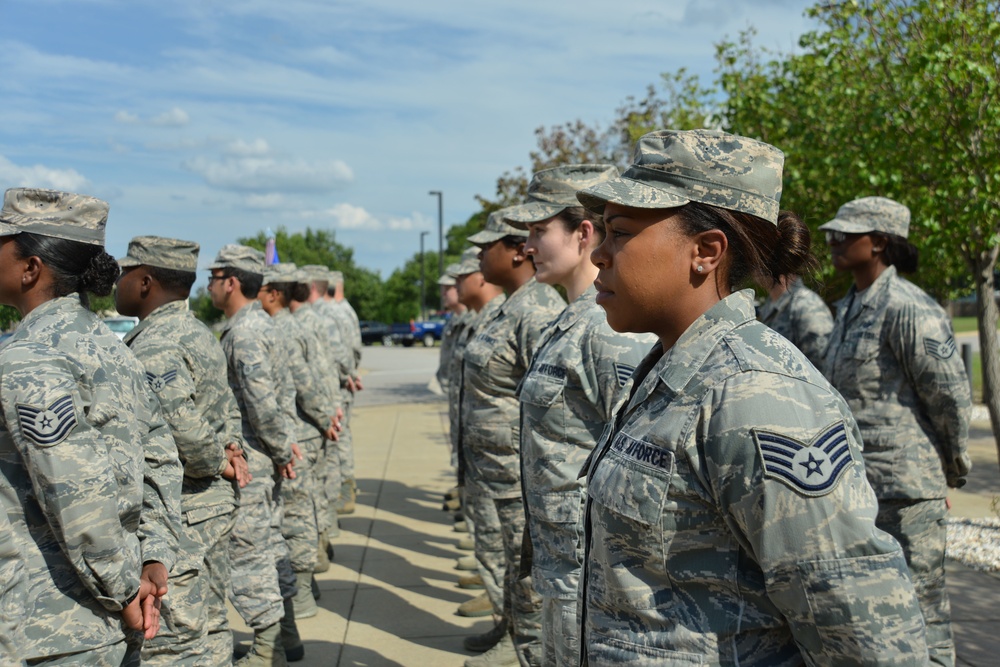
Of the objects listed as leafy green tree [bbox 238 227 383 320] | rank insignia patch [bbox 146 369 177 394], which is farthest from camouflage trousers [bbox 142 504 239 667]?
leafy green tree [bbox 238 227 383 320]

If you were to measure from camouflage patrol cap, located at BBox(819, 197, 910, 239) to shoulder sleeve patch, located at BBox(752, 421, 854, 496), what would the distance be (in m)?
3.89

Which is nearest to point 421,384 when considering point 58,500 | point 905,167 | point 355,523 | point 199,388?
point 355,523

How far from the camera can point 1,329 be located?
4254 mm

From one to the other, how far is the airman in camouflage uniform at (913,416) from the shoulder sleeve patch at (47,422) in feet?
12.0

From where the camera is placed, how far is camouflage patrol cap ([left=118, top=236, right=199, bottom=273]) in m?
4.43

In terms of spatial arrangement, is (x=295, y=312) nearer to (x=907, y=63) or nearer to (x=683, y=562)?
(x=907, y=63)

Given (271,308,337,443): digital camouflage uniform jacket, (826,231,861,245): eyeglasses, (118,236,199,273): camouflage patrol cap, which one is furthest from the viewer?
(271,308,337,443): digital camouflage uniform jacket

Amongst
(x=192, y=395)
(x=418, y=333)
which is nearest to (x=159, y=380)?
(x=192, y=395)

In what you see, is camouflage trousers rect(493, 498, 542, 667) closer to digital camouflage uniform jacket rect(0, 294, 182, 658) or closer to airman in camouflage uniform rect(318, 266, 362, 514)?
digital camouflage uniform jacket rect(0, 294, 182, 658)

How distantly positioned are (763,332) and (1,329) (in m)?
3.68

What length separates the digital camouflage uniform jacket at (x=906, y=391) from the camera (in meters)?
4.63

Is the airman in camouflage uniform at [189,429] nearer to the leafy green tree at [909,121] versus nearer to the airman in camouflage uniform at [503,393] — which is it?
the airman in camouflage uniform at [503,393]

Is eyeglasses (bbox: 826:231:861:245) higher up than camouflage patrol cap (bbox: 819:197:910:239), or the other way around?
camouflage patrol cap (bbox: 819:197:910:239)

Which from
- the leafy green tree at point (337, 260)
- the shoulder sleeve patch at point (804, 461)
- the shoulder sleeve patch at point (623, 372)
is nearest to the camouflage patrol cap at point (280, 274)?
the shoulder sleeve patch at point (623, 372)
